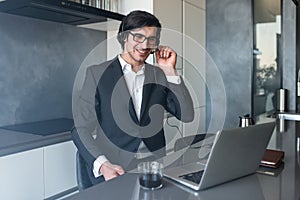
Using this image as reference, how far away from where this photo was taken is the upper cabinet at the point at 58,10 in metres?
1.83

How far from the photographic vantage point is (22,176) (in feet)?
5.84

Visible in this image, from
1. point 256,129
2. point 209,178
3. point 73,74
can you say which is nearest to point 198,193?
point 209,178

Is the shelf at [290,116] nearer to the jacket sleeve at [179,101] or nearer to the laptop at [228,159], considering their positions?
the jacket sleeve at [179,101]

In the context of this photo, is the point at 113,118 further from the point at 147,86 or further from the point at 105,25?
the point at 105,25

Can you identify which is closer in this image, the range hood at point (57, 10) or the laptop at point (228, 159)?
the laptop at point (228, 159)

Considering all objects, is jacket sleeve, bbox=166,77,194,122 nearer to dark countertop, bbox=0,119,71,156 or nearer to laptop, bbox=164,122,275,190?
laptop, bbox=164,122,275,190

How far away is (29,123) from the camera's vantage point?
2373 millimetres

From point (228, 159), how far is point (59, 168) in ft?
4.28

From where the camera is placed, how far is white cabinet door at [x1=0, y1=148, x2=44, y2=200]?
169cm

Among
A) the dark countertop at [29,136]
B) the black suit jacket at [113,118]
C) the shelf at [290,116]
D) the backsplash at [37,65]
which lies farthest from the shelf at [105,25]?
the shelf at [290,116]

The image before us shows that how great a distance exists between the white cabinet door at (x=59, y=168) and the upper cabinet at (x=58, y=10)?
0.80 m

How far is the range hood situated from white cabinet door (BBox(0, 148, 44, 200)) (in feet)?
2.66

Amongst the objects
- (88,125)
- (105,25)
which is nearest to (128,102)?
(88,125)

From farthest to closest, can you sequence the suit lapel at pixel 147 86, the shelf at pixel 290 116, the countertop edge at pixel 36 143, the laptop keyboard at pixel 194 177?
the shelf at pixel 290 116, the countertop edge at pixel 36 143, the suit lapel at pixel 147 86, the laptop keyboard at pixel 194 177
